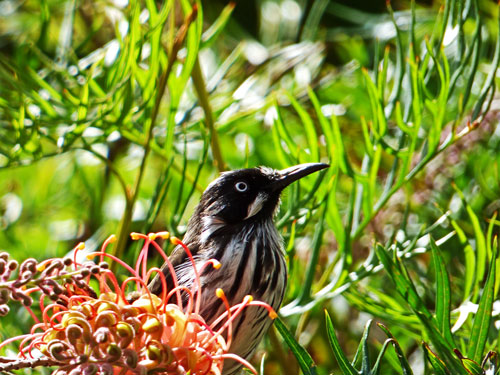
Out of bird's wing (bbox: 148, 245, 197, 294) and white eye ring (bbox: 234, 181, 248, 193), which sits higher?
white eye ring (bbox: 234, 181, 248, 193)

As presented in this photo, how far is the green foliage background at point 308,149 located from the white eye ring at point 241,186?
0.07 metres

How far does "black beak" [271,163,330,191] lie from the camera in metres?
2.11

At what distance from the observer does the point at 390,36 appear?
10.7ft

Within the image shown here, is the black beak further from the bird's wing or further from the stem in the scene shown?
the bird's wing

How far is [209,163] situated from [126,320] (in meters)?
1.64

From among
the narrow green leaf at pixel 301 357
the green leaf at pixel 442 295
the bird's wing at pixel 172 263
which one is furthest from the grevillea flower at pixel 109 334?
the bird's wing at pixel 172 263

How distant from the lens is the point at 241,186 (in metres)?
2.40

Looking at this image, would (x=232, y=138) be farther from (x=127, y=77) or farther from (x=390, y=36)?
(x=127, y=77)

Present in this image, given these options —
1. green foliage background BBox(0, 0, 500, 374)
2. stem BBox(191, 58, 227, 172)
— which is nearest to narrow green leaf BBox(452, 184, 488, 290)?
green foliage background BBox(0, 0, 500, 374)

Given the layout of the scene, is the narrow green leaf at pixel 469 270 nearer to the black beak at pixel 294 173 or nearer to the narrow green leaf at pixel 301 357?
the black beak at pixel 294 173

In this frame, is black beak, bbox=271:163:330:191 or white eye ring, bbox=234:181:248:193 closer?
black beak, bbox=271:163:330:191

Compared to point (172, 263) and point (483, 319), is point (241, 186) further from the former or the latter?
point (483, 319)

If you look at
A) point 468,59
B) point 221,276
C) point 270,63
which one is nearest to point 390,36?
point 270,63

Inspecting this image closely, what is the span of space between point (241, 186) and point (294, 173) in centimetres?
25
